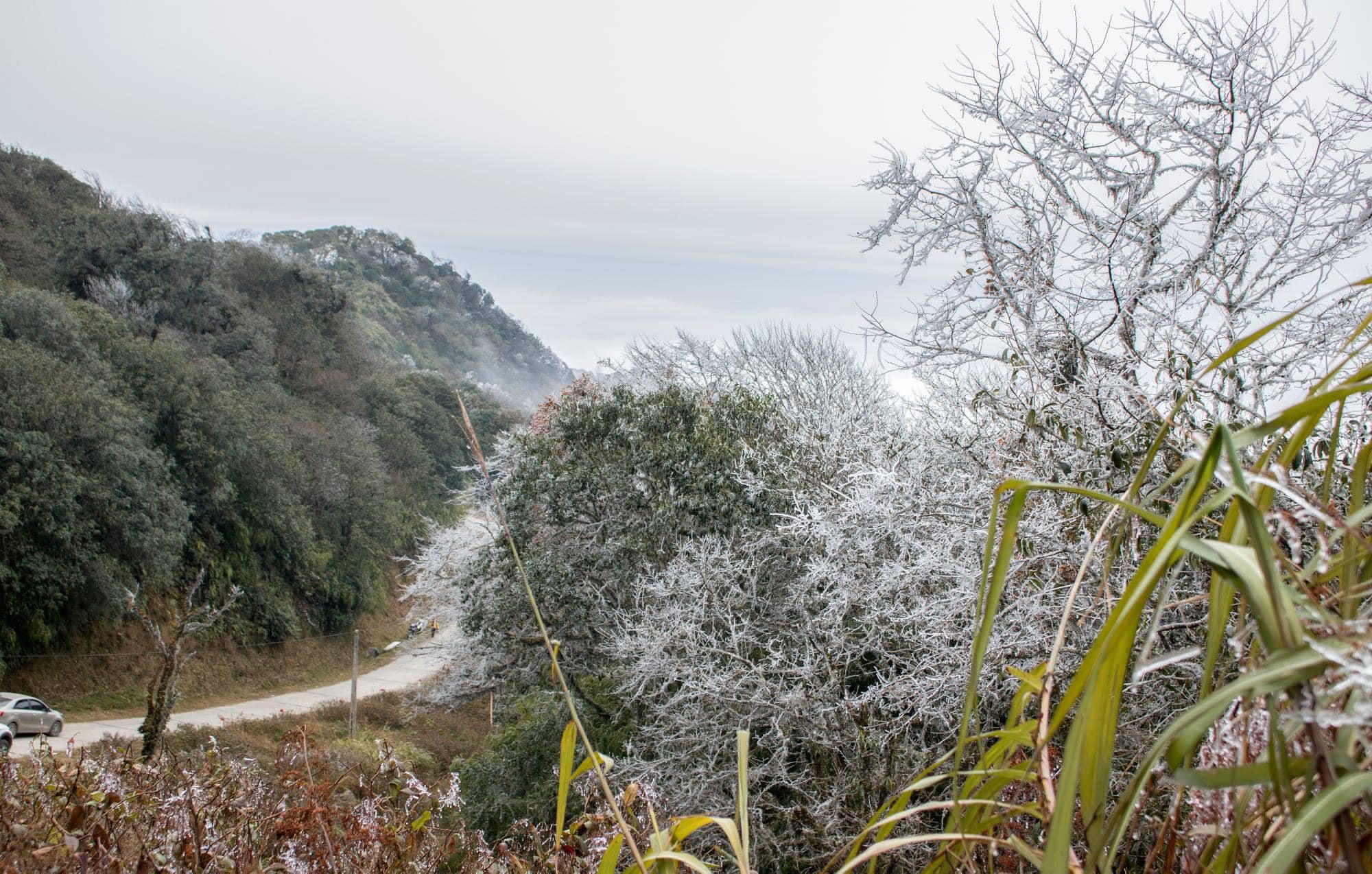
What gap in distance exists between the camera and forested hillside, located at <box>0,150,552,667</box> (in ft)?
53.4

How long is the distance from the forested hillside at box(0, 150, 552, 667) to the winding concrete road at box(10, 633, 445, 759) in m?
1.88

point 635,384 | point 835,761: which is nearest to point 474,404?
point 635,384

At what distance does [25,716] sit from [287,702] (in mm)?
6883

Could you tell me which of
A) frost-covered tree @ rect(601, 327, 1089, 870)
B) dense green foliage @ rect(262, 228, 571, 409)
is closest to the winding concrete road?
frost-covered tree @ rect(601, 327, 1089, 870)

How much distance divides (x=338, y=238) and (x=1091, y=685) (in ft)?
214

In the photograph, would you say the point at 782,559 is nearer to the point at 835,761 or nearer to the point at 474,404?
the point at 835,761

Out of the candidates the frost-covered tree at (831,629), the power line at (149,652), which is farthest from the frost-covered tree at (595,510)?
the power line at (149,652)

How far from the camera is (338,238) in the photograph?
59.8m

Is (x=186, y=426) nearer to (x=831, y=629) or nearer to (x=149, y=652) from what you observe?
(x=149, y=652)

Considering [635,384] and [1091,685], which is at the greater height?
[635,384]

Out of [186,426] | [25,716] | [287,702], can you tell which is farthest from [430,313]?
[25,716]

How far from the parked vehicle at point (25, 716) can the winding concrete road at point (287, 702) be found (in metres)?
0.19

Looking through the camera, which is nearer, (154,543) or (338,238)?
(154,543)

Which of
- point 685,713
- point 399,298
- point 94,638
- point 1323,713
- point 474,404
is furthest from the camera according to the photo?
point 399,298
